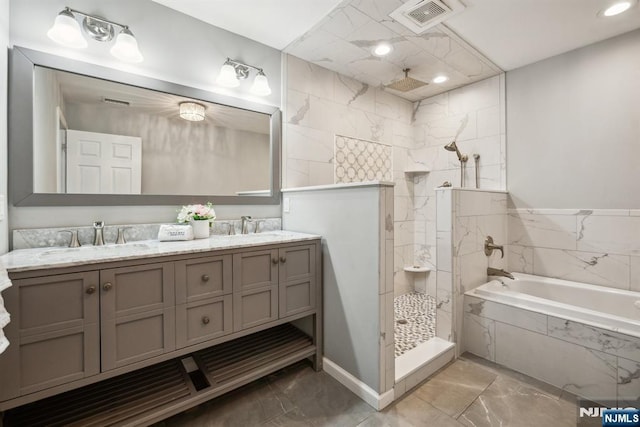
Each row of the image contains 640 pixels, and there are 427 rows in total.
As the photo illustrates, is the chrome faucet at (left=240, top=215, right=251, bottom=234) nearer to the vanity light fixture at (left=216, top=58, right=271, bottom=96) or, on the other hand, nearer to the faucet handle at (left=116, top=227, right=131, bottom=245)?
the faucet handle at (left=116, top=227, right=131, bottom=245)

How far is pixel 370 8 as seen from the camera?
195 cm

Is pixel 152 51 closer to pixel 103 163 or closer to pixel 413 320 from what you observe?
pixel 103 163

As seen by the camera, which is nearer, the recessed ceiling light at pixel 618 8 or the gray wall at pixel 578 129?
the recessed ceiling light at pixel 618 8

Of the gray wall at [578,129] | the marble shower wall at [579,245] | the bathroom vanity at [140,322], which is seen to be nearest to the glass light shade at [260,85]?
the bathroom vanity at [140,322]

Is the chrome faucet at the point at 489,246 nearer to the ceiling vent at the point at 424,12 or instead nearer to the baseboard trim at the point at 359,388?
the baseboard trim at the point at 359,388

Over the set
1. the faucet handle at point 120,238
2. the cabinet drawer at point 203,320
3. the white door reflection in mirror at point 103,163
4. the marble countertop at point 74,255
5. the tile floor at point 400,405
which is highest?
the white door reflection in mirror at point 103,163

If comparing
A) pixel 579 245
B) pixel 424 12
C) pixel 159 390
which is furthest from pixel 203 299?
pixel 579 245

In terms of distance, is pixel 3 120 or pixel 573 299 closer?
pixel 3 120

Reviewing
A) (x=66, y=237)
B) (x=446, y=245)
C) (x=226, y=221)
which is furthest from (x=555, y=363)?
(x=66, y=237)

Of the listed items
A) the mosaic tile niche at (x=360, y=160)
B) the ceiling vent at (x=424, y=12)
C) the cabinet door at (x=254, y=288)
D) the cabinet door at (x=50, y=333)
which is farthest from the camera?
the mosaic tile niche at (x=360, y=160)

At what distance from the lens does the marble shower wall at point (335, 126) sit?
101 inches

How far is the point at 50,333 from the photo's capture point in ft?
3.71

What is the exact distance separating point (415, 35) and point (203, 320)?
8.42ft

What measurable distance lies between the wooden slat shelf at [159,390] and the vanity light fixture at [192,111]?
1654 mm
